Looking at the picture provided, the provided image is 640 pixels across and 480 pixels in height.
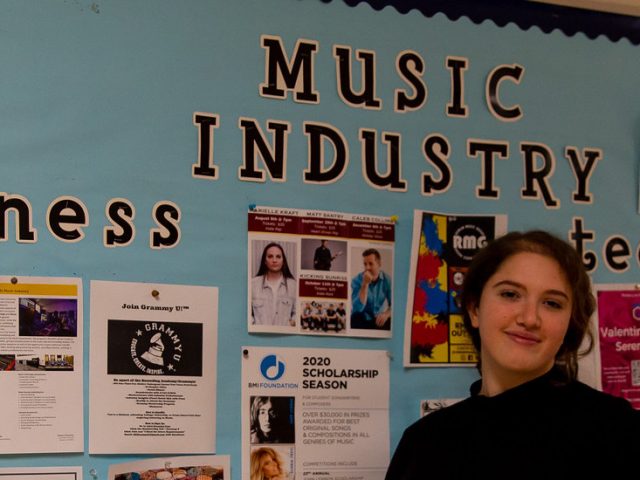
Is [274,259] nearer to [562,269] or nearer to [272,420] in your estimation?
[272,420]

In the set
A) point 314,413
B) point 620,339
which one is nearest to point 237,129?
point 314,413

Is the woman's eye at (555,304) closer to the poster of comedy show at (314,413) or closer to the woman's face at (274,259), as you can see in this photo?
the poster of comedy show at (314,413)

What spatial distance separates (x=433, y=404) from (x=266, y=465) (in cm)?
35

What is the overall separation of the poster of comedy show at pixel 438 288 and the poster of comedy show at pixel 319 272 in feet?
0.17

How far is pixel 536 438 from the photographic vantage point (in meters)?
1.31

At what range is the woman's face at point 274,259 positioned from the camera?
1.49 meters

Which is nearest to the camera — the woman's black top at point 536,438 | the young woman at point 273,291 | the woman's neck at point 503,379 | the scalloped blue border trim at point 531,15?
the woman's black top at point 536,438

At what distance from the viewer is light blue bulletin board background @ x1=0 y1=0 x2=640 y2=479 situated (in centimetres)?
139

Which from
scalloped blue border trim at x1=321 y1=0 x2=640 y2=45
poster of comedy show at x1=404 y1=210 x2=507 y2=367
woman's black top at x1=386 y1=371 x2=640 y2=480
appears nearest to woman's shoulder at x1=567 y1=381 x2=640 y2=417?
woman's black top at x1=386 y1=371 x2=640 y2=480

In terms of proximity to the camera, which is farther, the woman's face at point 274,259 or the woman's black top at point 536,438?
the woman's face at point 274,259

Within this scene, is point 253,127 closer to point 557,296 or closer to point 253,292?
point 253,292

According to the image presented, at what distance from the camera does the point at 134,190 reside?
4.70ft

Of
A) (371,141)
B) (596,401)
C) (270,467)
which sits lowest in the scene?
(270,467)

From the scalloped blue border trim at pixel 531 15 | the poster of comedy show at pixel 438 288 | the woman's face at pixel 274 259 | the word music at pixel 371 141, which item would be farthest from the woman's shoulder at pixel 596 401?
the scalloped blue border trim at pixel 531 15
